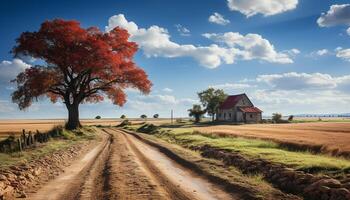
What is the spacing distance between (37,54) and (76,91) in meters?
6.79

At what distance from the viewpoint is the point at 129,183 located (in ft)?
41.2

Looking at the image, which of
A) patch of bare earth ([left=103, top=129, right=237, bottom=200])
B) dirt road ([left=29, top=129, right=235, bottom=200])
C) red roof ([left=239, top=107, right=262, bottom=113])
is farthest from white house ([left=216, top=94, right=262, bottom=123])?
dirt road ([left=29, top=129, right=235, bottom=200])

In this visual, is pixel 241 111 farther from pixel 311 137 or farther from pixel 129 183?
pixel 129 183

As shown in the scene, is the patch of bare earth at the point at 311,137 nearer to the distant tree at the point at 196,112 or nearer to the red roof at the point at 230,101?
the red roof at the point at 230,101

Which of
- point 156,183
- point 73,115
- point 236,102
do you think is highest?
point 236,102

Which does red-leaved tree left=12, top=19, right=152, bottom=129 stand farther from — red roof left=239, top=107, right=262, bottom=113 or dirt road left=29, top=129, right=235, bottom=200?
red roof left=239, top=107, right=262, bottom=113

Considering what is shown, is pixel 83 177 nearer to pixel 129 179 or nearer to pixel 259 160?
pixel 129 179

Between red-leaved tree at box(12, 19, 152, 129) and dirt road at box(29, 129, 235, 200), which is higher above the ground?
red-leaved tree at box(12, 19, 152, 129)

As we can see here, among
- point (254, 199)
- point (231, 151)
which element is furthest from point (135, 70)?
point (254, 199)

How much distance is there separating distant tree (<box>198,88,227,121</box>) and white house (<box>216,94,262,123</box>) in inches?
103

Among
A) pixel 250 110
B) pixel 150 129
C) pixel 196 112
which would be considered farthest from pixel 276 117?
pixel 150 129

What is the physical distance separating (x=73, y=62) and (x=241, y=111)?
6315 centimetres

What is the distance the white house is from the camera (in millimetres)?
93125

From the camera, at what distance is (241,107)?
94.6 metres
